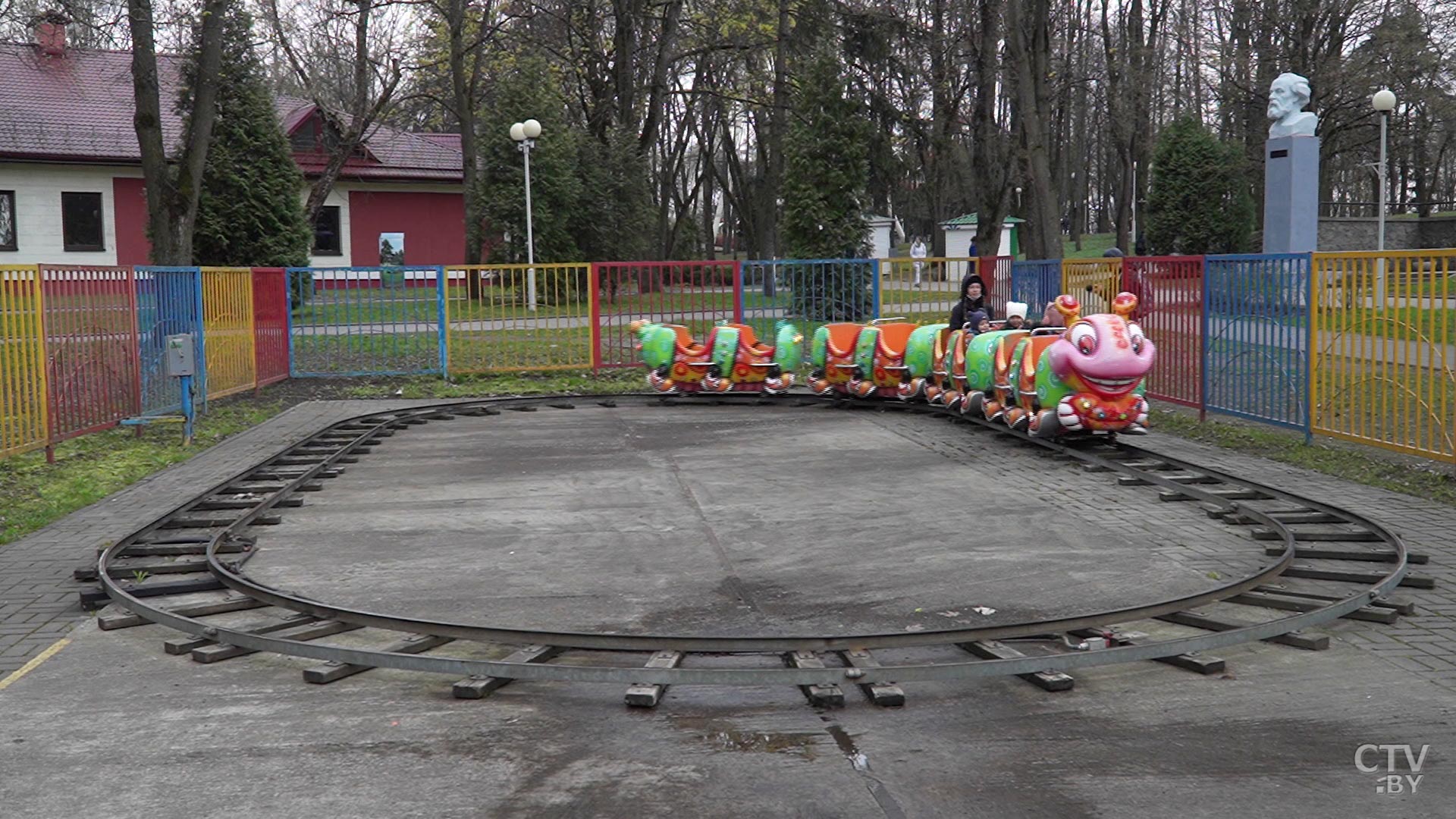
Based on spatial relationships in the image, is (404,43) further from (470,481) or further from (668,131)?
(470,481)

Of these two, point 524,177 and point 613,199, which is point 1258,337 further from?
point 613,199

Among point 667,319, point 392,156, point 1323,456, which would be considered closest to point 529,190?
point 667,319

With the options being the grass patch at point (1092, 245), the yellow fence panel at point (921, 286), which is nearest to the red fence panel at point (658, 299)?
the yellow fence panel at point (921, 286)

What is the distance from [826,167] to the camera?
30.6 metres

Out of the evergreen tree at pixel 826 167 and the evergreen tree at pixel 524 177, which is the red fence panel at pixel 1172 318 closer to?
the evergreen tree at pixel 826 167

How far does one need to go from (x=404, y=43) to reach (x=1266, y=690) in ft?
117

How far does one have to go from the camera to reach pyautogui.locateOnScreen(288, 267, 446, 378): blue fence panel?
830 inches

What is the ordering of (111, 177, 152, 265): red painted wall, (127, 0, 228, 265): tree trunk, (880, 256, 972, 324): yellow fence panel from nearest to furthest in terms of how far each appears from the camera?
(127, 0, 228, 265): tree trunk → (880, 256, 972, 324): yellow fence panel → (111, 177, 152, 265): red painted wall

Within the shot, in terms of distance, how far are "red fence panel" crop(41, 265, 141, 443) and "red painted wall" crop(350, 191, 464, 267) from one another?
29.6 metres

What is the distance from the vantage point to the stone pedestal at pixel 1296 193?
23.8 meters

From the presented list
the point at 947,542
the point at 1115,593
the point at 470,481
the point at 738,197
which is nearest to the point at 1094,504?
the point at 947,542

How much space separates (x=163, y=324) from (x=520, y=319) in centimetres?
696

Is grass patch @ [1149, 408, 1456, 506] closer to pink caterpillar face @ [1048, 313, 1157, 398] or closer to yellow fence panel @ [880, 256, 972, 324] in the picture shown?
pink caterpillar face @ [1048, 313, 1157, 398]

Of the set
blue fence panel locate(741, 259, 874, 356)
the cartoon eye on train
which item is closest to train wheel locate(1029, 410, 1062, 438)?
the cartoon eye on train
